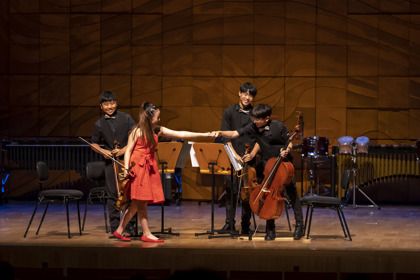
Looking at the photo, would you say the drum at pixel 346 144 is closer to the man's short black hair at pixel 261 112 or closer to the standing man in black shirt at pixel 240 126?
the standing man in black shirt at pixel 240 126

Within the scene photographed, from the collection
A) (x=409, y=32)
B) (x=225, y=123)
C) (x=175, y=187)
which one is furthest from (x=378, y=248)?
(x=409, y=32)

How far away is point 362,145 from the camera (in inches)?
358

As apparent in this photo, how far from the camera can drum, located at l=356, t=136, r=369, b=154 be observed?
9.09 metres

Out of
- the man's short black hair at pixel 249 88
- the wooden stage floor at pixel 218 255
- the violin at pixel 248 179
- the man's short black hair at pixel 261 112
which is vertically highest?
the man's short black hair at pixel 249 88

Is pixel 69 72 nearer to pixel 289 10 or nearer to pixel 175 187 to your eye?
pixel 175 187

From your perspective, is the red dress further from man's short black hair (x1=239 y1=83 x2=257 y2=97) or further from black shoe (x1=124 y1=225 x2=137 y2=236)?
man's short black hair (x1=239 y1=83 x2=257 y2=97)

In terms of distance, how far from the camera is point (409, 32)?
9.95 metres

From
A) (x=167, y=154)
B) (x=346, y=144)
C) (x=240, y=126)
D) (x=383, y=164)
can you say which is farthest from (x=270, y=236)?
(x=383, y=164)

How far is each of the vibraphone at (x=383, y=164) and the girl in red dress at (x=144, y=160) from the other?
13.1 ft

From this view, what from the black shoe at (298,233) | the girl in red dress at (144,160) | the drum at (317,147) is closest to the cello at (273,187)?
the black shoe at (298,233)

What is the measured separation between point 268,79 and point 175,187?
2.21 meters

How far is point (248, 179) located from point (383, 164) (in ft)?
12.7

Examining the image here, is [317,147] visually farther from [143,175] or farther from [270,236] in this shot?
[143,175]

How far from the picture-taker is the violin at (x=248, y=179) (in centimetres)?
608
